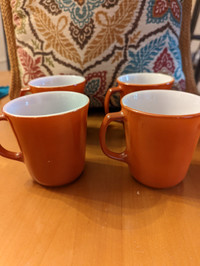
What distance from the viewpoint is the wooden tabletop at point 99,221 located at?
0.18 metres

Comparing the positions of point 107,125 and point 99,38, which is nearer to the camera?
point 107,125

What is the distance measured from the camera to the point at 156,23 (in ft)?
1.30

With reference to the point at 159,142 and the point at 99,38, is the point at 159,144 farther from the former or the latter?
the point at 99,38

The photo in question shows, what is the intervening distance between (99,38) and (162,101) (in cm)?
19

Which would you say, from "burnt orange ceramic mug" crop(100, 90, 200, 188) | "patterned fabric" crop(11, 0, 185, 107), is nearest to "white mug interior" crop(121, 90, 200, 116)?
"burnt orange ceramic mug" crop(100, 90, 200, 188)

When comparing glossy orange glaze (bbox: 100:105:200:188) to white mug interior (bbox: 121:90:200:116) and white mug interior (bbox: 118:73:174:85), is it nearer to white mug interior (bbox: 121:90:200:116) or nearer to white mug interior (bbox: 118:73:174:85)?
white mug interior (bbox: 121:90:200:116)

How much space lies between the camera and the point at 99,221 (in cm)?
22

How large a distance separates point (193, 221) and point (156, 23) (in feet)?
1.15

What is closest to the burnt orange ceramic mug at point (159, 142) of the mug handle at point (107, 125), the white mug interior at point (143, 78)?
the mug handle at point (107, 125)

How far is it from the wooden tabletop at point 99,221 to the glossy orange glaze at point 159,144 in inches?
0.7

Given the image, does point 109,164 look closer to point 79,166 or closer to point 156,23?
point 79,166

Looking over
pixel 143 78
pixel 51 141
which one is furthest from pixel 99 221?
pixel 143 78

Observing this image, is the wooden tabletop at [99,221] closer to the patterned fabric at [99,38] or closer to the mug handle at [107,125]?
the mug handle at [107,125]

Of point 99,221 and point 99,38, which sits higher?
point 99,38
